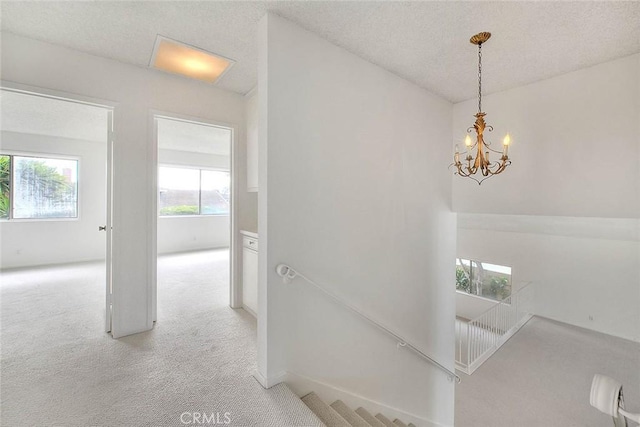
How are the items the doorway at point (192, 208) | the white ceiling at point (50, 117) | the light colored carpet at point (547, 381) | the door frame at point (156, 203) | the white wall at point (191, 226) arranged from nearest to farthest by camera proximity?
1. the door frame at point (156, 203)
2. the white ceiling at point (50, 117)
3. the light colored carpet at point (547, 381)
4. the doorway at point (192, 208)
5. the white wall at point (191, 226)

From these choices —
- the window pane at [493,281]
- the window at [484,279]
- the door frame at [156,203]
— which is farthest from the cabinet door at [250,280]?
the window pane at [493,281]

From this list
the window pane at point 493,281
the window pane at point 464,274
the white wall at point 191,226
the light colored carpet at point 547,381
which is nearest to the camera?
the light colored carpet at point 547,381

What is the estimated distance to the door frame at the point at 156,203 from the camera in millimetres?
2615

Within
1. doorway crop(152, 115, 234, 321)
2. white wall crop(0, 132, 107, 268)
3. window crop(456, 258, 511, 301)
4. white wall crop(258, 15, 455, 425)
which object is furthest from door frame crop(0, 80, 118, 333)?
window crop(456, 258, 511, 301)


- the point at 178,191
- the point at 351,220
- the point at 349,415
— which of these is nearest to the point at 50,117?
the point at 178,191

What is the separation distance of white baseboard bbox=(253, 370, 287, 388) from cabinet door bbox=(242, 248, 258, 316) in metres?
1.08

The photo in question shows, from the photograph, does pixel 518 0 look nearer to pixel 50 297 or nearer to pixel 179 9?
pixel 179 9

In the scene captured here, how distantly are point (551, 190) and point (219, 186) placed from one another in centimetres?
747

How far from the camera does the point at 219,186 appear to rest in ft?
25.3

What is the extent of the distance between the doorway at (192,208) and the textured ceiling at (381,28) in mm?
2446

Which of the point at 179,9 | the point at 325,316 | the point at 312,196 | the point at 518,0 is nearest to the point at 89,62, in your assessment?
the point at 179,9

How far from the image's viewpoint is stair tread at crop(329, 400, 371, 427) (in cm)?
192

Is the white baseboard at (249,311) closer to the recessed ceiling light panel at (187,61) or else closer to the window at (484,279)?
the recessed ceiling light panel at (187,61)

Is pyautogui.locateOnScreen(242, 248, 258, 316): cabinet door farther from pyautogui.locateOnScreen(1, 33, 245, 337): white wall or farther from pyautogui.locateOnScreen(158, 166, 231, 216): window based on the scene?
pyautogui.locateOnScreen(158, 166, 231, 216): window
